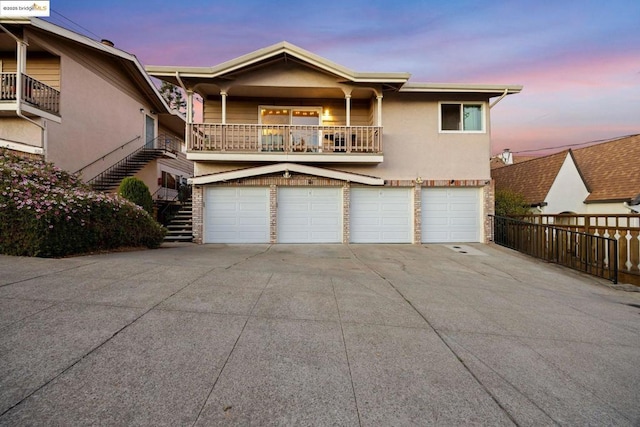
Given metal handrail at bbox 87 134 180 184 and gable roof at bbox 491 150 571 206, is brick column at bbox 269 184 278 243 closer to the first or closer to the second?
metal handrail at bbox 87 134 180 184

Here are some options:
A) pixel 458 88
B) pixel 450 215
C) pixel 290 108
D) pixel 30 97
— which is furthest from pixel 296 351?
pixel 30 97

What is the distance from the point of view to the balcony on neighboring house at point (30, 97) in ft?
33.8

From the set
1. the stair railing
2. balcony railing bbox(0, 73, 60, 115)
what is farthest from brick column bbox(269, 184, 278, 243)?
balcony railing bbox(0, 73, 60, 115)

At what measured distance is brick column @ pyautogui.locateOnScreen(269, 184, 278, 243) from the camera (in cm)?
1125

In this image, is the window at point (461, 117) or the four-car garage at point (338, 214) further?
the window at point (461, 117)

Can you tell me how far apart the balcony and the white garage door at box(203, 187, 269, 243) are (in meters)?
1.27

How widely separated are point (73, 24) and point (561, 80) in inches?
949

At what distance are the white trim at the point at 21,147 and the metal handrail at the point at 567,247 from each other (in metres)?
17.0

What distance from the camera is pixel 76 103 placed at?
12.5 meters

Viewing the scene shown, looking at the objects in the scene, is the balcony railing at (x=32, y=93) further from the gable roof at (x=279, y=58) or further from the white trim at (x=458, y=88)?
the white trim at (x=458, y=88)

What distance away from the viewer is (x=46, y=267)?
5.12 meters

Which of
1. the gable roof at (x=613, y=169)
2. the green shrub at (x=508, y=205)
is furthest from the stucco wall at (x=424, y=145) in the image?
the gable roof at (x=613, y=169)

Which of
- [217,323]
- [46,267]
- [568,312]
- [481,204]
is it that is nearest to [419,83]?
[481,204]

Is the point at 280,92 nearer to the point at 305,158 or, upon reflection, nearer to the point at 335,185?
the point at 305,158
